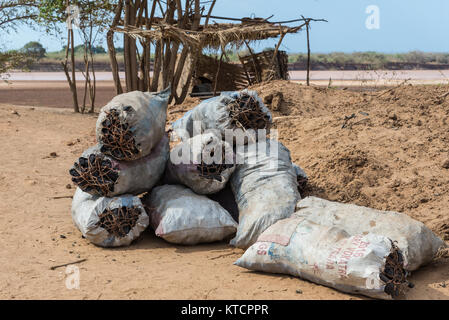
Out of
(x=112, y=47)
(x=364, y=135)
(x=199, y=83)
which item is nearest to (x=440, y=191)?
(x=364, y=135)

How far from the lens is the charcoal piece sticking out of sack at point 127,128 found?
148 inches

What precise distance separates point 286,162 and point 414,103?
119 inches

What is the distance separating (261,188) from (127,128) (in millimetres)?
1143

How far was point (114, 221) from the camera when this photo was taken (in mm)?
3797

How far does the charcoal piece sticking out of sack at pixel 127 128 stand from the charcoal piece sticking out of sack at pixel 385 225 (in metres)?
1.28

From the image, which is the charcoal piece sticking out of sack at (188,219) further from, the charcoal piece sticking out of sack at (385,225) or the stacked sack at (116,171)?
the charcoal piece sticking out of sack at (385,225)

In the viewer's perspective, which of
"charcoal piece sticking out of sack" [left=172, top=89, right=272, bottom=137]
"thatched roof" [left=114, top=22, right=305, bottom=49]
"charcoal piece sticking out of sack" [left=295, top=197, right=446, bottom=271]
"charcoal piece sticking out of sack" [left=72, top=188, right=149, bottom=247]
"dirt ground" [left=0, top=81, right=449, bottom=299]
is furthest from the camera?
"thatched roof" [left=114, top=22, right=305, bottom=49]

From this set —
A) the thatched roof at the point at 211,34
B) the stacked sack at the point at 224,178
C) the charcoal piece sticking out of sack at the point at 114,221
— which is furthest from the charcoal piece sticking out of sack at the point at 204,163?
the thatched roof at the point at 211,34

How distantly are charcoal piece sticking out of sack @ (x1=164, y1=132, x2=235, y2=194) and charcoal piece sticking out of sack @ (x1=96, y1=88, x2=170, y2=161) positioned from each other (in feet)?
0.93

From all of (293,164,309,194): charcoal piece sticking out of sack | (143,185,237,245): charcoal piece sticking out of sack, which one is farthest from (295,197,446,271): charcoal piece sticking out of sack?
(293,164,309,194): charcoal piece sticking out of sack

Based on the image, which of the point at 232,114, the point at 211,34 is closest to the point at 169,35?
the point at 211,34

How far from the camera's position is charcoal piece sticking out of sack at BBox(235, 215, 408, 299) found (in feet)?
9.04

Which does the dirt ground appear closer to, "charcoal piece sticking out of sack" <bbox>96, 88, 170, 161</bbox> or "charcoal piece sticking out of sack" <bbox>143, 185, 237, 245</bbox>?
"charcoal piece sticking out of sack" <bbox>143, 185, 237, 245</bbox>

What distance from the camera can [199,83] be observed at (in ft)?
43.8
